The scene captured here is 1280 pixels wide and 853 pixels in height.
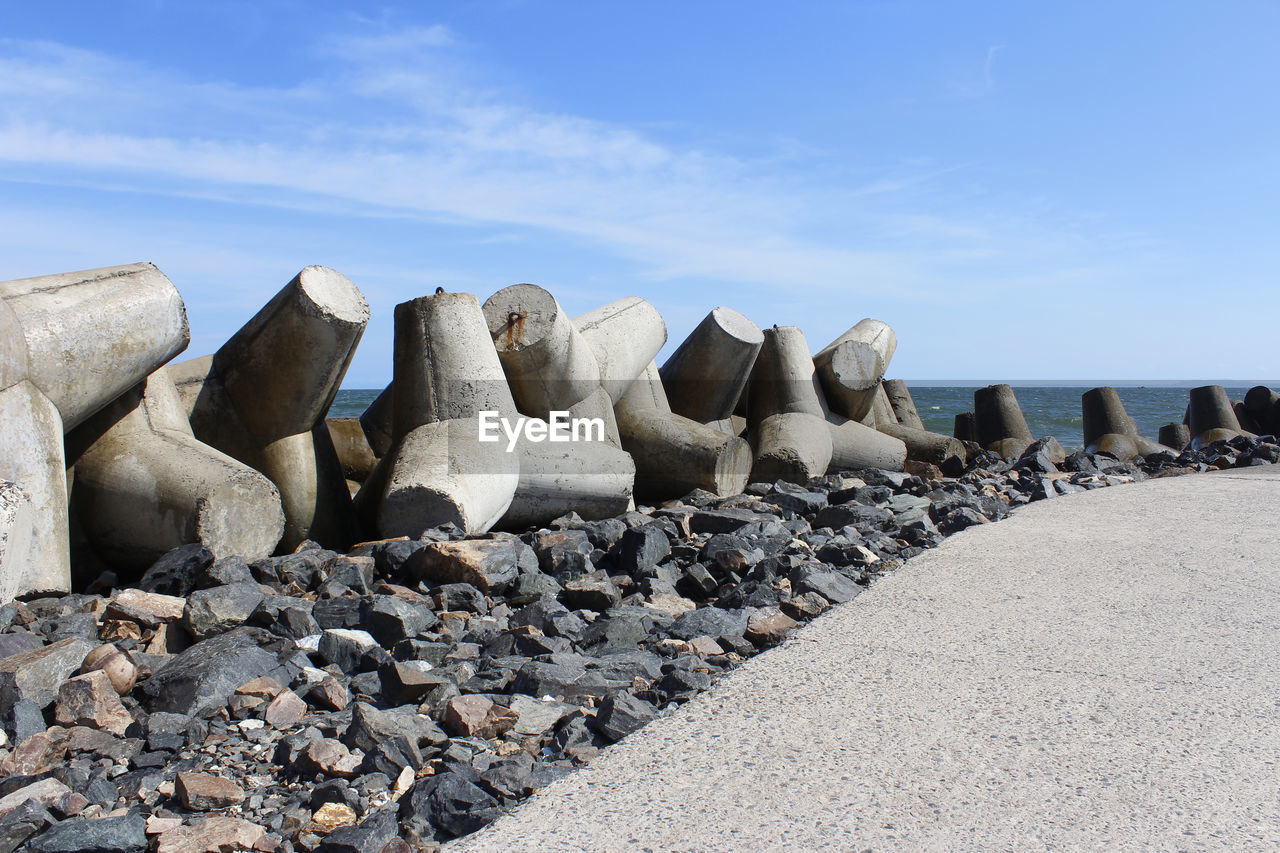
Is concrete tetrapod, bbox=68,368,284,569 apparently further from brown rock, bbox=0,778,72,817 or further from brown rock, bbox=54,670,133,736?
brown rock, bbox=0,778,72,817

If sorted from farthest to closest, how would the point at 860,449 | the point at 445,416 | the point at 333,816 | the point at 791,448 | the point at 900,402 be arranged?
1. the point at 900,402
2. the point at 860,449
3. the point at 791,448
4. the point at 445,416
5. the point at 333,816

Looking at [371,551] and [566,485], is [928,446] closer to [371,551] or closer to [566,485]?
[566,485]

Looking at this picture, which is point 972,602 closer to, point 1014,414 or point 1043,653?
point 1043,653

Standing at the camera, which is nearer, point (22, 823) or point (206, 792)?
point (22, 823)

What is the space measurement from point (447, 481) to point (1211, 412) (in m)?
12.3

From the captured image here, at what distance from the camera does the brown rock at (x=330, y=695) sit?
248 centimetres

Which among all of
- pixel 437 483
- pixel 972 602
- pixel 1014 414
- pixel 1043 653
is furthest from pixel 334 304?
pixel 1014 414

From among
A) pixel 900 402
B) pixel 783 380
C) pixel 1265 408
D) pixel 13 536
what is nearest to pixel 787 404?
pixel 783 380

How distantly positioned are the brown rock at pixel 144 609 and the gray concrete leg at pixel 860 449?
5825 mm

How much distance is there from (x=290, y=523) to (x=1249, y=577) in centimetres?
432

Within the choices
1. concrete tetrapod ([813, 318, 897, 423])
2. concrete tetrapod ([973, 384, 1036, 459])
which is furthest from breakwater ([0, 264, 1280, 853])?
concrete tetrapod ([973, 384, 1036, 459])

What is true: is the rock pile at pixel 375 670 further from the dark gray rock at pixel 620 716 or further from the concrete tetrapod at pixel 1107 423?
the concrete tetrapod at pixel 1107 423

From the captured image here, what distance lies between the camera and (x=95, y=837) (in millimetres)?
1792

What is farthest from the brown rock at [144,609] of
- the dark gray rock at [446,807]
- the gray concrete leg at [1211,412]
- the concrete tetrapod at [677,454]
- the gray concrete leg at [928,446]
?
the gray concrete leg at [1211,412]
